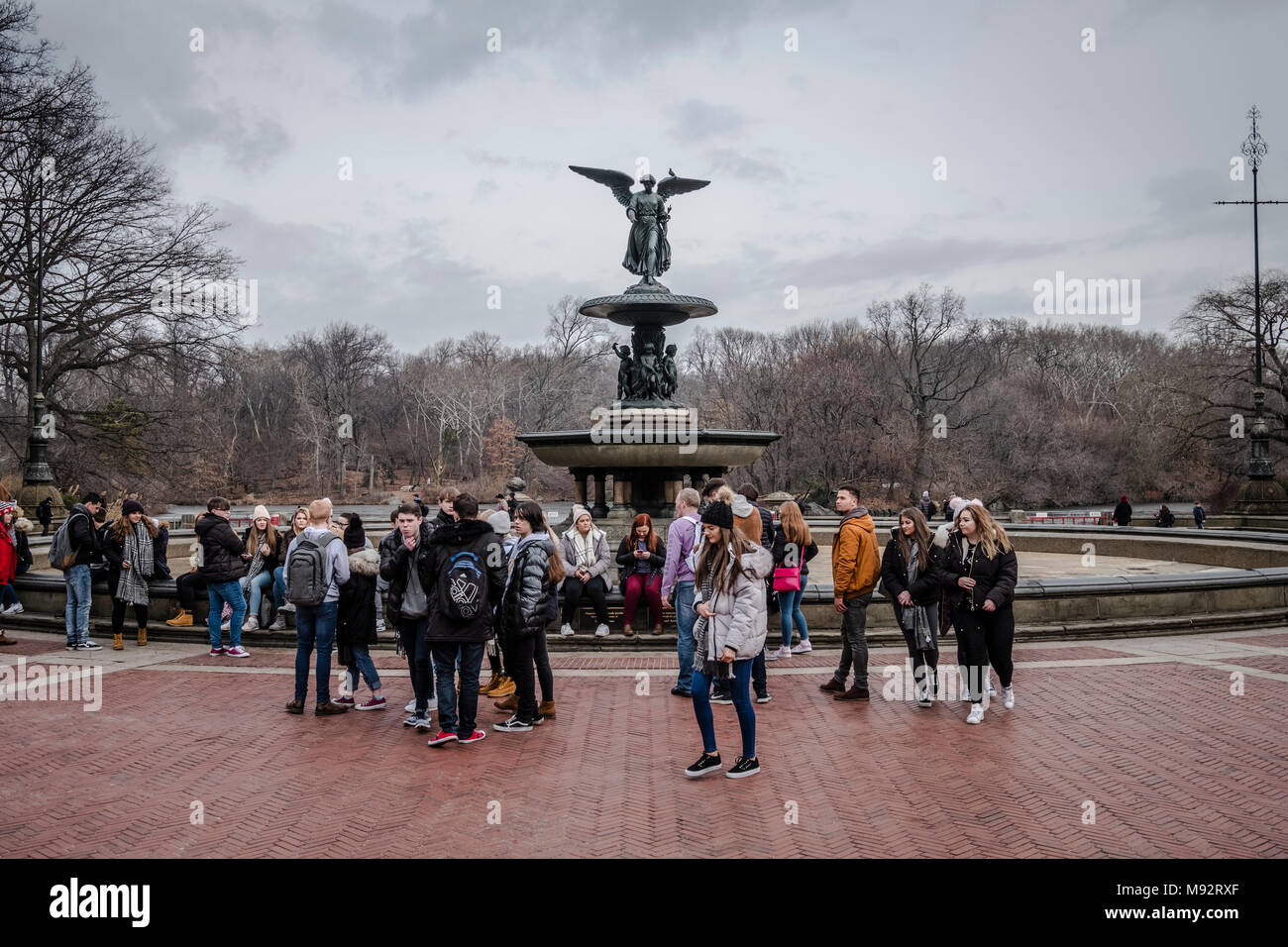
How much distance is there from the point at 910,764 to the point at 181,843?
180 inches

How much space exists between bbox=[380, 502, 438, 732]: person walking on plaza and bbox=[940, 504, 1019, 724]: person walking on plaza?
13.8 feet

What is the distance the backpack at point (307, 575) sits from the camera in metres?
7.64

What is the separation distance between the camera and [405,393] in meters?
83.8

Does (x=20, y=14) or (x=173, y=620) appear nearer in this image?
(x=173, y=620)

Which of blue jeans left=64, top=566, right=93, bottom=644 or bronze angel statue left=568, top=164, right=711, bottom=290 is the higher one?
bronze angel statue left=568, top=164, right=711, bottom=290

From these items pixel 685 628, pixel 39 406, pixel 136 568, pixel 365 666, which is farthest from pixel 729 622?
pixel 39 406

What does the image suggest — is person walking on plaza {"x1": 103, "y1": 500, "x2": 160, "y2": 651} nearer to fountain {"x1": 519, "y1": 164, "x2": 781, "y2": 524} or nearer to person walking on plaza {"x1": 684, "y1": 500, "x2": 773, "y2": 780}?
fountain {"x1": 519, "y1": 164, "x2": 781, "y2": 524}

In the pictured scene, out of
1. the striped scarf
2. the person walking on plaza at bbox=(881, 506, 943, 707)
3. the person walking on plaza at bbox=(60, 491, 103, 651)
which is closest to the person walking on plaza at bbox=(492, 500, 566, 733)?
the person walking on plaza at bbox=(881, 506, 943, 707)

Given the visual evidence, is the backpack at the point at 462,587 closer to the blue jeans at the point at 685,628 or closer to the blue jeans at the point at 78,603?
the blue jeans at the point at 685,628

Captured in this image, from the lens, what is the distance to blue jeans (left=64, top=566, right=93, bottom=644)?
1095 centimetres

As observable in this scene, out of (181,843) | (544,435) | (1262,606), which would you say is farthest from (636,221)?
(181,843)

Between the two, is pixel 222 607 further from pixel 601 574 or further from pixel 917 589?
pixel 917 589

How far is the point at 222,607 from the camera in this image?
1064 centimetres

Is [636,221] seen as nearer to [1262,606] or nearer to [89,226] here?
[1262,606]
